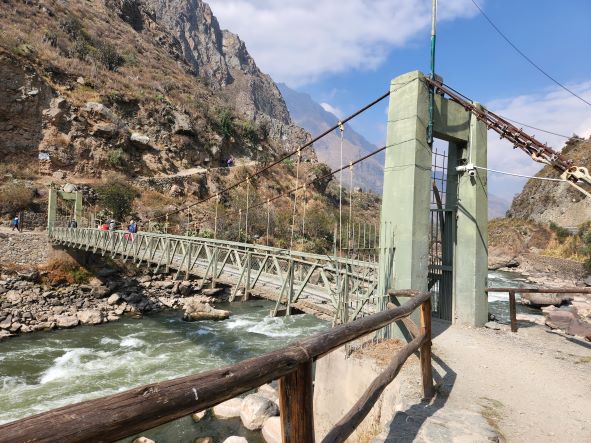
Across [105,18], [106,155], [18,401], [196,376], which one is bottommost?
[18,401]

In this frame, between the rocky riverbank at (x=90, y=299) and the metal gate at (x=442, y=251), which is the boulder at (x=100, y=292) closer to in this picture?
the rocky riverbank at (x=90, y=299)

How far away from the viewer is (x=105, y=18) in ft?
125

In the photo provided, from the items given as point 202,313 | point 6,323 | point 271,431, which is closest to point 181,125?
point 202,313

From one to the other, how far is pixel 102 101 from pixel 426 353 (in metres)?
29.1

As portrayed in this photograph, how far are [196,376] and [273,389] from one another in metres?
6.45

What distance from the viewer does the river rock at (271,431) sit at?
5.53 metres

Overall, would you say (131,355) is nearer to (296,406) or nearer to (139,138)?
(296,406)

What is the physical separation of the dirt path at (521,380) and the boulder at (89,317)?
10.9 meters

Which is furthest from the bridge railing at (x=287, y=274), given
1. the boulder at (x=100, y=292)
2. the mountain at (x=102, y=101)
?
the mountain at (x=102, y=101)

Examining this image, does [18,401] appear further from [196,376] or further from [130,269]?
[130,269]

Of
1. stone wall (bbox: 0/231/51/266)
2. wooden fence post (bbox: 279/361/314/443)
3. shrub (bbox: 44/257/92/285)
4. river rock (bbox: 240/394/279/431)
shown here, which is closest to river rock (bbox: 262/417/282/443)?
river rock (bbox: 240/394/279/431)

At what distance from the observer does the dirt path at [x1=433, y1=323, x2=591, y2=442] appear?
2.97 m

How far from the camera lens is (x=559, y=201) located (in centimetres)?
3547

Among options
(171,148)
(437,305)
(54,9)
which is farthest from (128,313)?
(54,9)
